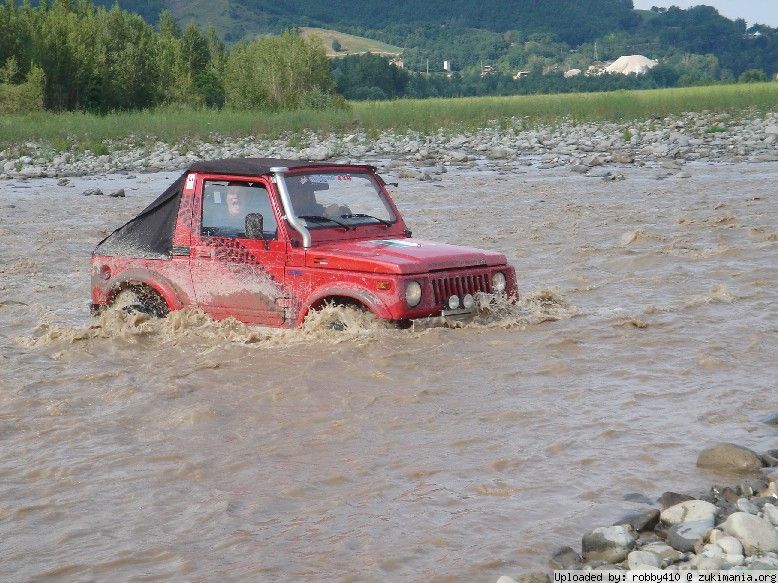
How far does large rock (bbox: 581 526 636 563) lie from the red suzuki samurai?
331 cm

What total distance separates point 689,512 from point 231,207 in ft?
16.1

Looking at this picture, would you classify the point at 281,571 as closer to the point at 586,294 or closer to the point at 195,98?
the point at 586,294

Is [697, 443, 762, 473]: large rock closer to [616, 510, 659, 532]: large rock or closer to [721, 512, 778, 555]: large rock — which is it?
[616, 510, 659, 532]: large rock

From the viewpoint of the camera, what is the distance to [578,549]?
5.29m

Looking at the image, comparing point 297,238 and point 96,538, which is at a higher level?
point 297,238

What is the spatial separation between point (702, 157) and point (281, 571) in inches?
912

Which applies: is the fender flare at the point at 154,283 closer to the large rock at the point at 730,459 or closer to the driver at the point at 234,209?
the driver at the point at 234,209

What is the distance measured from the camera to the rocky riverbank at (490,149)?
89.4ft

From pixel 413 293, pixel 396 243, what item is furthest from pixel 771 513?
pixel 396 243

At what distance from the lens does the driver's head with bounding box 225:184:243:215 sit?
9.18 meters

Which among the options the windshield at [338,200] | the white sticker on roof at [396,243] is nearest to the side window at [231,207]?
the windshield at [338,200]

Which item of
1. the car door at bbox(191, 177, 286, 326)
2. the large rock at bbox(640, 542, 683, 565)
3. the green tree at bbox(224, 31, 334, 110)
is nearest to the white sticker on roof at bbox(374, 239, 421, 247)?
the car door at bbox(191, 177, 286, 326)

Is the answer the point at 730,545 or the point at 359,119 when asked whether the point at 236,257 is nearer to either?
the point at 730,545

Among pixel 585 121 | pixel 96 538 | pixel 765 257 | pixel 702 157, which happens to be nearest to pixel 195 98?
pixel 585 121
